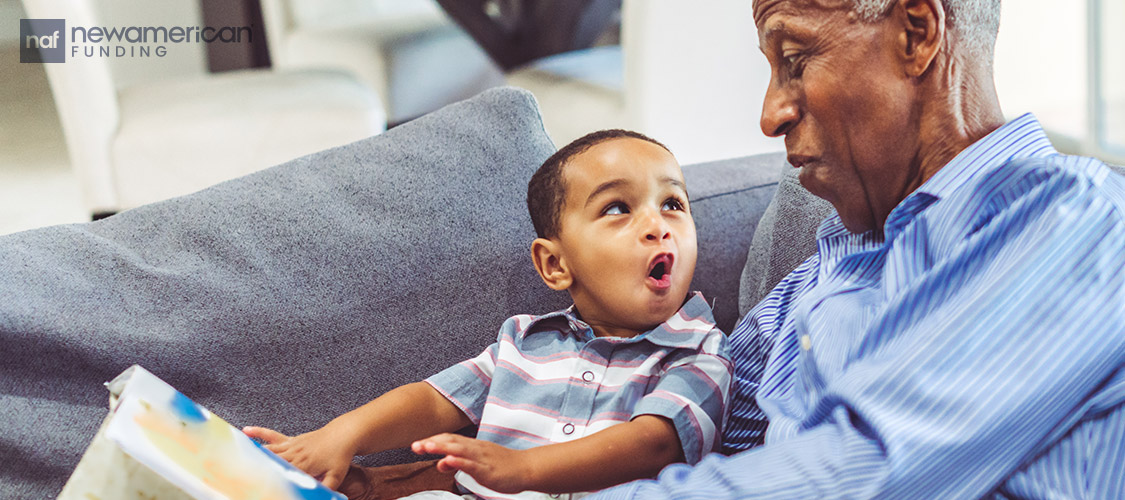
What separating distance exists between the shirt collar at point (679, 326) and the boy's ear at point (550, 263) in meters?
0.04

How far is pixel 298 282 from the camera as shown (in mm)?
1212

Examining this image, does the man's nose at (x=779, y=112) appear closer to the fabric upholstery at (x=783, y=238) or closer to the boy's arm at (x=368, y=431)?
the fabric upholstery at (x=783, y=238)

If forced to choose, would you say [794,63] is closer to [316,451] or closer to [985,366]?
[985,366]

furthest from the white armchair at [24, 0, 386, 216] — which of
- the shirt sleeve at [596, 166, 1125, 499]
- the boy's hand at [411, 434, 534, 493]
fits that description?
the shirt sleeve at [596, 166, 1125, 499]

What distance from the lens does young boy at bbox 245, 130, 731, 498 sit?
3.38 feet

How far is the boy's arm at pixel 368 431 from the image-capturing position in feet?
3.43

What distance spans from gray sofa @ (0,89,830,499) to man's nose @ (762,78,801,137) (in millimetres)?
350

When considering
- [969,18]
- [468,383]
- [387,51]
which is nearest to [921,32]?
[969,18]

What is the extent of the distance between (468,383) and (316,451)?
8.0 inches

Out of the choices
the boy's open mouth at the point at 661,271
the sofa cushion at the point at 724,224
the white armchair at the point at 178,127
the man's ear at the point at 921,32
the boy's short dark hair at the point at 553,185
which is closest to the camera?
the man's ear at the point at 921,32

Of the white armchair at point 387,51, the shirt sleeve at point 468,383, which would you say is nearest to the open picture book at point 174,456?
the shirt sleeve at point 468,383

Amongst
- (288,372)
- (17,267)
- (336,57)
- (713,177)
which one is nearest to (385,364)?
(288,372)

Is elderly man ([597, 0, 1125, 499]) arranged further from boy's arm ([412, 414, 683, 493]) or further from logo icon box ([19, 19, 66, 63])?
logo icon box ([19, 19, 66, 63])

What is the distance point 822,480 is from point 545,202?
2.00ft
